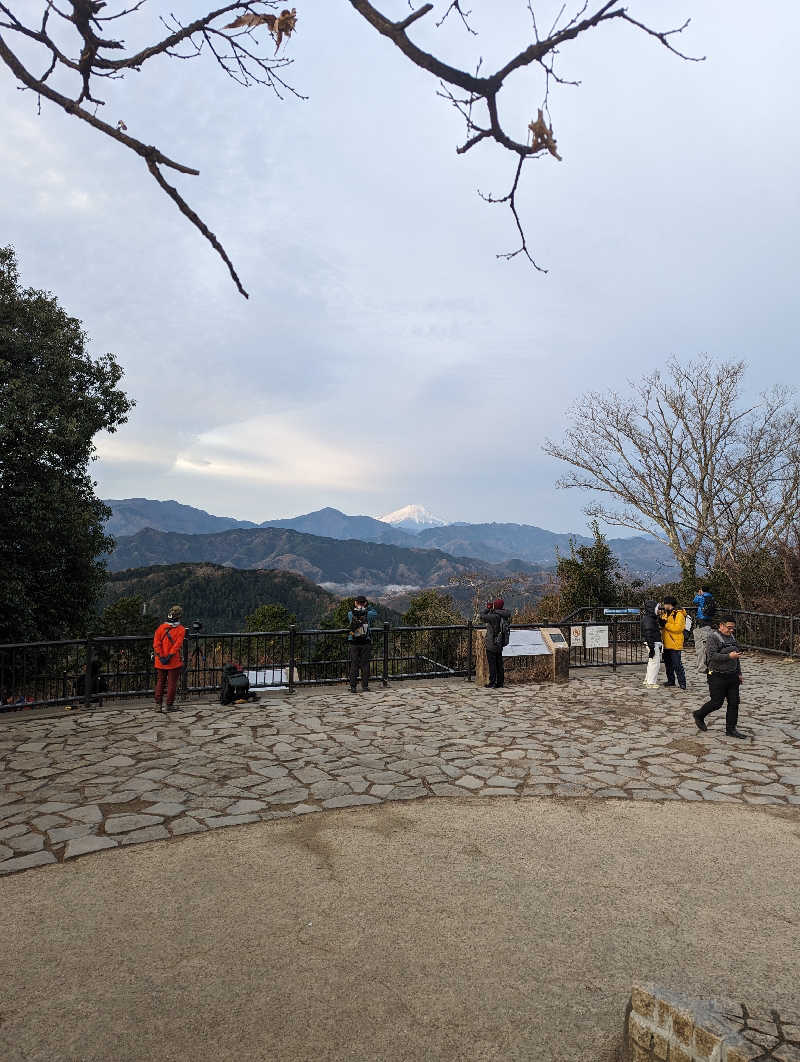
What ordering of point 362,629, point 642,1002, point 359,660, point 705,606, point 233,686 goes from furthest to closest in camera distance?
point 705,606 → point 359,660 → point 362,629 → point 233,686 → point 642,1002

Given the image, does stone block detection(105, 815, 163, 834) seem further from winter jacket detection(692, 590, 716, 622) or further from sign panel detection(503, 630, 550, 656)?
winter jacket detection(692, 590, 716, 622)

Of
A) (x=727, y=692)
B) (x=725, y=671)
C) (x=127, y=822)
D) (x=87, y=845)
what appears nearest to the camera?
(x=87, y=845)

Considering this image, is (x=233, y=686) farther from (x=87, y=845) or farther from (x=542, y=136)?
(x=542, y=136)

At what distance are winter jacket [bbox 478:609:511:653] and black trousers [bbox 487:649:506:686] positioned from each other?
0.45ft

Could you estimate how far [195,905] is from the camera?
4.15 meters

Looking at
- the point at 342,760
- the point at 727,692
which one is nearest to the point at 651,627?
the point at 727,692

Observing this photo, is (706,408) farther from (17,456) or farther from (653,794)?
(17,456)

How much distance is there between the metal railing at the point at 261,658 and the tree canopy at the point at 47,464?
2.31 meters

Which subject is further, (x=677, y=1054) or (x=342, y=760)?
(x=342, y=760)

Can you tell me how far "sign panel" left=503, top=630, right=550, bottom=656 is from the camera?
42.4ft

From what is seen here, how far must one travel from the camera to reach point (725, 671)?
328 inches

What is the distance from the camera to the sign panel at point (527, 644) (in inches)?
508

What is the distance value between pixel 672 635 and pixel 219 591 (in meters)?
82.5

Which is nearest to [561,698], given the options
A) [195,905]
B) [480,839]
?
[480,839]
